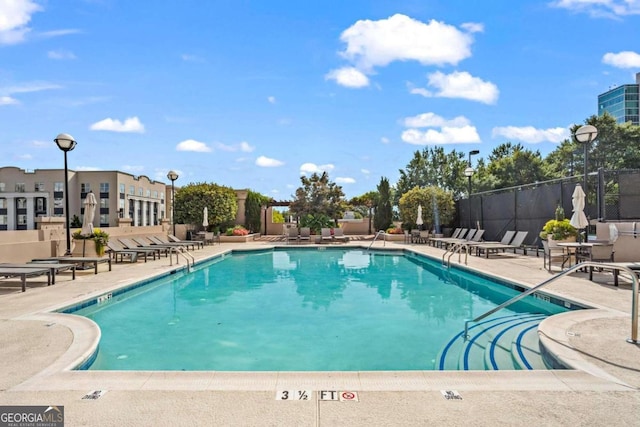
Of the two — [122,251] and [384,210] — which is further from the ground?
[384,210]

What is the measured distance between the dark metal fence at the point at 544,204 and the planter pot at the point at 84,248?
13641 millimetres

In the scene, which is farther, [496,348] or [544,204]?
[544,204]

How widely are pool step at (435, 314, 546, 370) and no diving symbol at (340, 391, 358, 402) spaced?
1.88 m

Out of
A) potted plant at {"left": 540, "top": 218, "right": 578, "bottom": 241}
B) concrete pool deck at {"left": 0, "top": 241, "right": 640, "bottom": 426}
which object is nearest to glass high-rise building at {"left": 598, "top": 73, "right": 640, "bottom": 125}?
potted plant at {"left": 540, "top": 218, "right": 578, "bottom": 241}

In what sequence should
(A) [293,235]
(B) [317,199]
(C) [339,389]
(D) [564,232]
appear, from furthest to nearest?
(B) [317,199] → (A) [293,235] → (D) [564,232] → (C) [339,389]

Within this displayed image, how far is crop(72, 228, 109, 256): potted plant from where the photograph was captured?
36.2 ft

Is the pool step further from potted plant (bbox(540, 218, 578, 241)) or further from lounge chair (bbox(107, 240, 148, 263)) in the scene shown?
lounge chair (bbox(107, 240, 148, 263))

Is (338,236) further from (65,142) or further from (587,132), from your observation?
(65,142)

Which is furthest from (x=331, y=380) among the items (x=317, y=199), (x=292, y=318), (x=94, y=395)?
(x=317, y=199)

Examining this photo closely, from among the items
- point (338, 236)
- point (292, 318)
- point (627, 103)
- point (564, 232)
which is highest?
point (627, 103)

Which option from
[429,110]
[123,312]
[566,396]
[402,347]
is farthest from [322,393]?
[429,110]

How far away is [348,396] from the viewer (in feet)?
9.95

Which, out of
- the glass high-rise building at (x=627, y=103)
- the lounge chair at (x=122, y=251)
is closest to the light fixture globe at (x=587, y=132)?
the lounge chair at (x=122, y=251)

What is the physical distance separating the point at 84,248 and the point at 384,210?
58.9 feet
